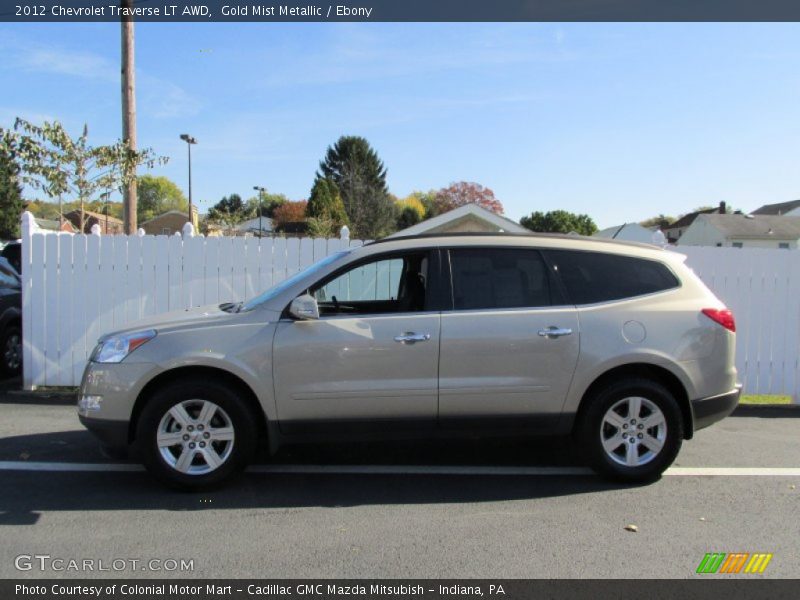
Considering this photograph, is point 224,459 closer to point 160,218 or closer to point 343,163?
point 343,163

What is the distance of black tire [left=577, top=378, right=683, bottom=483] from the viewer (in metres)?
4.63

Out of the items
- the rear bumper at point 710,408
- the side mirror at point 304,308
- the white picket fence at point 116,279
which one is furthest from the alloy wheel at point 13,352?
the rear bumper at point 710,408

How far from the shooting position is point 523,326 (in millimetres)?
4562

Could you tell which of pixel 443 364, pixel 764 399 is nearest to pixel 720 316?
pixel 443 364

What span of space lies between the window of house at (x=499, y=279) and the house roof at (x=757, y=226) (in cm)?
5193

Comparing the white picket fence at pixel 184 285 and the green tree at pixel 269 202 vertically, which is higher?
the green tree at pixel 269 202

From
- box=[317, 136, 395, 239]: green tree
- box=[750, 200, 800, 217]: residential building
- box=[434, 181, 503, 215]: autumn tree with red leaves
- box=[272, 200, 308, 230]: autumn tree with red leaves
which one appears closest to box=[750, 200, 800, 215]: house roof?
box=[750, 200, 800, 217]: residential building

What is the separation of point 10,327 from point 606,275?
308 inches

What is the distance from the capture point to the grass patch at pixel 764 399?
797 centimetres

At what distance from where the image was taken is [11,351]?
337 inches

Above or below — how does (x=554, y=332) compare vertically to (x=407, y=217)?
below

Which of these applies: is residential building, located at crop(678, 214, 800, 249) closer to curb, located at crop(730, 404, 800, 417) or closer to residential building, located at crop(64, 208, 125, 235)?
residential building, located at crop(64, 208, 125, 235)

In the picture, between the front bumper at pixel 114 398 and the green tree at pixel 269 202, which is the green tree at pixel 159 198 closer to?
the green tree at pixel 269 202
